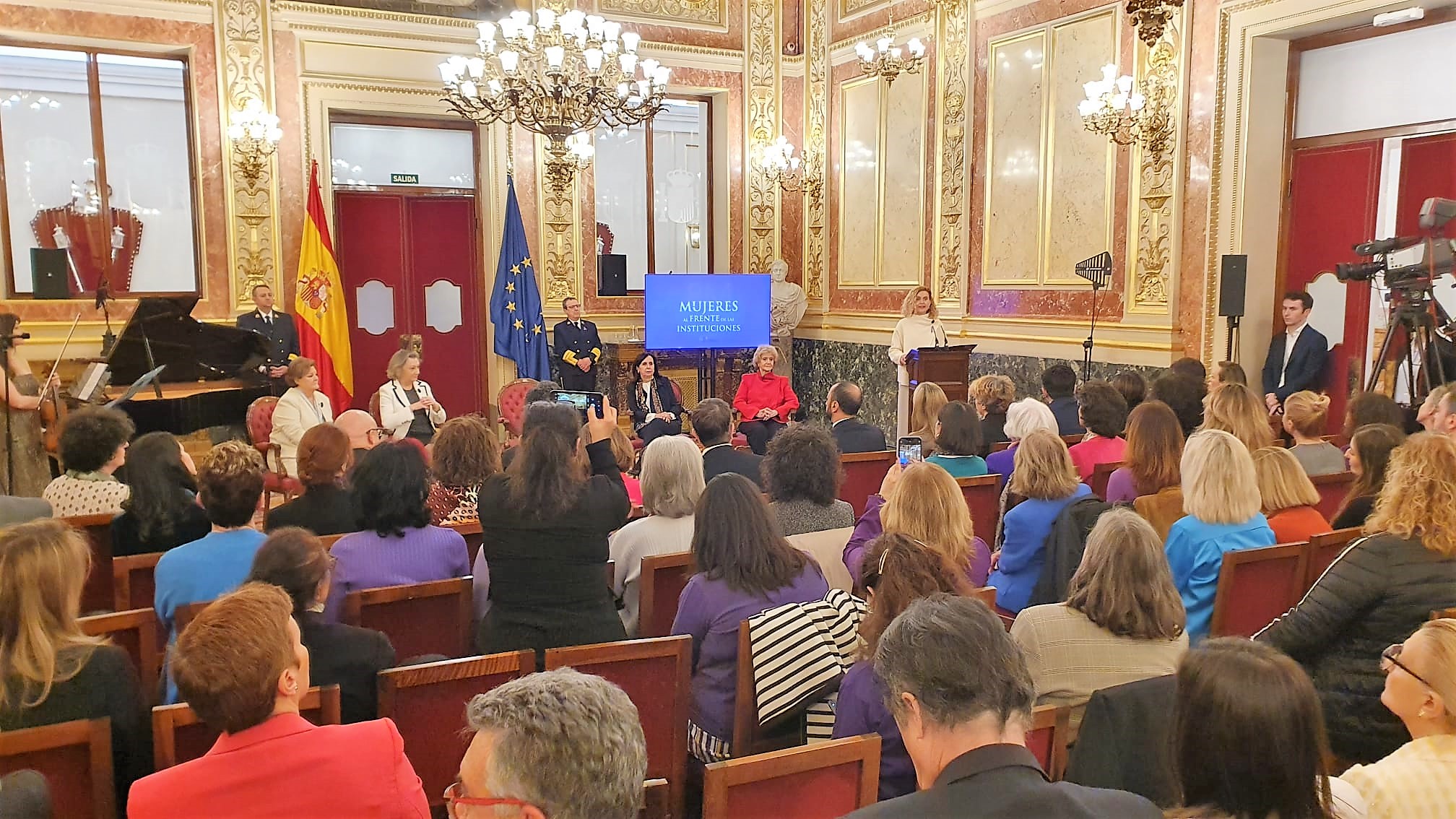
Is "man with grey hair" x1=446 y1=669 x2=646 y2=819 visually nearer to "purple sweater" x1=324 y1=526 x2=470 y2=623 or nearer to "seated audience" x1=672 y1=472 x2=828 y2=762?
"seated audience" x1=672 y1=472 x2=828 y2=762

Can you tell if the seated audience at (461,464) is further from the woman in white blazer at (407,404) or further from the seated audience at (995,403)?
the seated audience at (995,403)

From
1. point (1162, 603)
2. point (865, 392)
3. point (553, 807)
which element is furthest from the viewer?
point (865, 392)

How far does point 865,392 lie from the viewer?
10.5 meters

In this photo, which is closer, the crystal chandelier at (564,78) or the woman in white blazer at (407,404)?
the woman in white blazer at (407,404)

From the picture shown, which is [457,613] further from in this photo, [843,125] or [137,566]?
[843,125]

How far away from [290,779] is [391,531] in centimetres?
154

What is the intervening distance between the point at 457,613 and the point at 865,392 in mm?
7773

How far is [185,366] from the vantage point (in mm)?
7012

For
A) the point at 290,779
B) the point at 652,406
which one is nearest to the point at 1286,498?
the point at 290,779

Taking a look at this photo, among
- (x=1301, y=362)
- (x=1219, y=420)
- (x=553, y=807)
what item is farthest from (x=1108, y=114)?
(x=553, y=807)

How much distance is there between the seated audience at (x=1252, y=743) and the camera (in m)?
1.51

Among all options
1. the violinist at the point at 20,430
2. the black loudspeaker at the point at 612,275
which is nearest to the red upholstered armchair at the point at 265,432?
the violinist at the point at 20,430

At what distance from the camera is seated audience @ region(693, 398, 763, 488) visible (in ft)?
15.4

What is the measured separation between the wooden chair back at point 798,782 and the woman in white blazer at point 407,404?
15.8 feet
